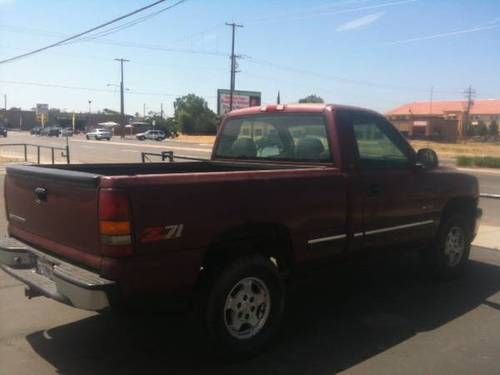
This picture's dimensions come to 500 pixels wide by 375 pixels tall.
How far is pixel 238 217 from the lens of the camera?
4031mm

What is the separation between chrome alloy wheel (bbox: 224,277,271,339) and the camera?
163 inches

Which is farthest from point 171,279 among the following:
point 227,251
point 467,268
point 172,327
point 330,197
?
point 467,268

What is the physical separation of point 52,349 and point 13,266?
71 centimetres

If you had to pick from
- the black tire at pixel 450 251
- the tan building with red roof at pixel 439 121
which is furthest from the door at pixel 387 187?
the tan building with red roof at pixel 439 121

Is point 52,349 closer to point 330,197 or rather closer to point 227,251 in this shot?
point 227,251

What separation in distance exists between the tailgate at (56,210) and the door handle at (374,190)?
245cm

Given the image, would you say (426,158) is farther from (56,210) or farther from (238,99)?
(238,99)

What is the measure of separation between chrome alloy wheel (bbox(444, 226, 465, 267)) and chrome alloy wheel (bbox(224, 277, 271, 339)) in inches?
109

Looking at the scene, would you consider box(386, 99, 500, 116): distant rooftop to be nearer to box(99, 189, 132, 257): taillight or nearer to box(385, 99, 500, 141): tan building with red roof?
box(385, 99, 500, 141): tan building with red roof

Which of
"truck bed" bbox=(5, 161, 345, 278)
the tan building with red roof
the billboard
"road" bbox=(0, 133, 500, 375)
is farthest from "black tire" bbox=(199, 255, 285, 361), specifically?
the tan building with red roof

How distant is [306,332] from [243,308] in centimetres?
78

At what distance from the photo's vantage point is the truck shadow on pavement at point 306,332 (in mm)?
4070

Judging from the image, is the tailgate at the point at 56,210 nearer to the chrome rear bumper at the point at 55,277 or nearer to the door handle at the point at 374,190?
the chrome rear bumper at the point at 55,277

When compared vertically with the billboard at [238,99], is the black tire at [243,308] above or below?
below
